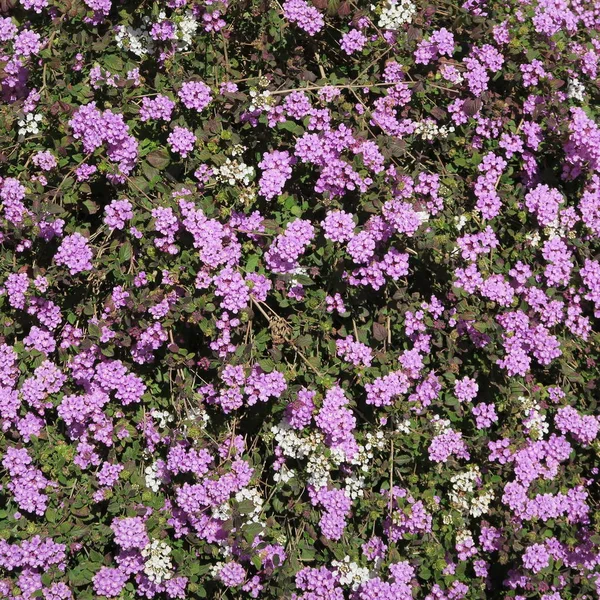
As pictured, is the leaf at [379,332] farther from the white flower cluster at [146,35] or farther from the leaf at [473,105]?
the white flower cluster at [146,35]

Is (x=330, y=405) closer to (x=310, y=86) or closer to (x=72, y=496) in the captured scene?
(x=72, y=496)

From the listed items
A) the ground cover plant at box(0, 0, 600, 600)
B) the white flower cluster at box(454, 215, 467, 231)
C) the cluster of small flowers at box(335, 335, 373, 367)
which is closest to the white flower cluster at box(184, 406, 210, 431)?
the ground cover plant at box(0, 0, 600, 600)

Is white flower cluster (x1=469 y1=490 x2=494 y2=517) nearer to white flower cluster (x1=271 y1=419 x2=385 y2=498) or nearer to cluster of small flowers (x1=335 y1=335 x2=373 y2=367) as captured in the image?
white flower cluster (x1=271 y1=419 x2=385 y2=498)

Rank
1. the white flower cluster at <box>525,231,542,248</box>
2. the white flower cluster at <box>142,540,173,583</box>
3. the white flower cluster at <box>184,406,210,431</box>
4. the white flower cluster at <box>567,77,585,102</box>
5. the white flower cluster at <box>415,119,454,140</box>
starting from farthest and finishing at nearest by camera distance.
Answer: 1. the white flower cluster at <box>567,77,585,102</box>
2. the white flower cluster at <box>525,231,542,248</box>
3. the white flower cluster at <box>415,119,454,140</box>
4. the white flower cluster at <box>184,406,210,431</box>
5. the white flower cluster at <box>142,540,173,583</box>

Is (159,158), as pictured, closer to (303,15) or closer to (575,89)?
(303,15)

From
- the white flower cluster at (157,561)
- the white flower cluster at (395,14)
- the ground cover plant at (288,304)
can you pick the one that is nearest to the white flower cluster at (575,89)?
the ground cover plant at (288,304)

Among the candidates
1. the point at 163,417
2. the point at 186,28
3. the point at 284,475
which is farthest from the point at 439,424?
the point at 186,28

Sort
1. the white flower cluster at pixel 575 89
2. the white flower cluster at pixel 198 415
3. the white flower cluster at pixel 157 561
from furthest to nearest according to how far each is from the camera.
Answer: the white flower cluster at pixel 575 89 → the white flower cluster at pixel 198 415 → the white flower cluster at pixel 157 561
